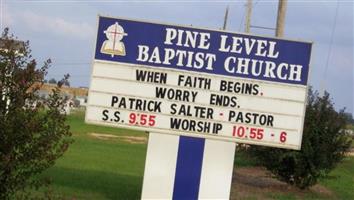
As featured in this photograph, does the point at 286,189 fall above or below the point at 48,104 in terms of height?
below

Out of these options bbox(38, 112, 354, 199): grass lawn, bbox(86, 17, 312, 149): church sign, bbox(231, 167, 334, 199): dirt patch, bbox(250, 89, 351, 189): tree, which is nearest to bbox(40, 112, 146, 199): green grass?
bbox(38, 112, 354, 199): grass lawn

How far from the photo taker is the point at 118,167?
916 inches

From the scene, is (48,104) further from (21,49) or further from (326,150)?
Result: (326,150)

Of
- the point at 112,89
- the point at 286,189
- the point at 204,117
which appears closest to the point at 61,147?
the point at 112,89

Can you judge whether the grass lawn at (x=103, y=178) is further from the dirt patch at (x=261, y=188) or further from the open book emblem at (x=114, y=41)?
the open book emblem at (x=114, y=41)

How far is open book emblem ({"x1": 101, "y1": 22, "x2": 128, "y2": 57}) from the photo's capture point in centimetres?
723

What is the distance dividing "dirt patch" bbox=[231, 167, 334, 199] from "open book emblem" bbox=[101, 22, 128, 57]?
34.0 ft

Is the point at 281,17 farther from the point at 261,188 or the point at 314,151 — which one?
the point at 261,188

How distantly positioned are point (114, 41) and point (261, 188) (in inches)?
565

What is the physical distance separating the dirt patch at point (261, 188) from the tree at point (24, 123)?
9.86 meters

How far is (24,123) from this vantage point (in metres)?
7.45

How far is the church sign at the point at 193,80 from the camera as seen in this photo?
7.25m

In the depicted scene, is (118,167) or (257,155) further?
(118,167)

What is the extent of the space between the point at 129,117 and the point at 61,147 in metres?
1.07
